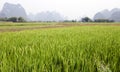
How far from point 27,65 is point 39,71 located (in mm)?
264

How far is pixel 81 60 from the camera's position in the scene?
217cm

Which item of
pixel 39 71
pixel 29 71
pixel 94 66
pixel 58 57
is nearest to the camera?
pixel 39 71

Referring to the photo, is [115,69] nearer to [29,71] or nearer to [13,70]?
[29,71]

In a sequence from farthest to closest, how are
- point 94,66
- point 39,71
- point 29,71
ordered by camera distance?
point 94,66, point 29,71, point 39,71

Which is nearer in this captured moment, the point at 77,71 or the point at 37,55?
the point at 77,71

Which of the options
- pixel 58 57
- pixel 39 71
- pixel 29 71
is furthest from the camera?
pixel 58 57

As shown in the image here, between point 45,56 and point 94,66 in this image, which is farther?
point 45,56

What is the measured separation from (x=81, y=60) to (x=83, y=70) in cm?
25

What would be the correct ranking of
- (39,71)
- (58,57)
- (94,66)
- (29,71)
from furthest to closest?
(58,57) → (94,66) → (29,71) → (39,71)

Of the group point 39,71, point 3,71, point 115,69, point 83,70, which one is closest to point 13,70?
point 3,71

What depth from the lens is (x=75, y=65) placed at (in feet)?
6.93

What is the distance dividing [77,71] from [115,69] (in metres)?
0.50

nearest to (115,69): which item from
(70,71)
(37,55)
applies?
(70,71)

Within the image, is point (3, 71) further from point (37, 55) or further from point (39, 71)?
point (37, 55)
